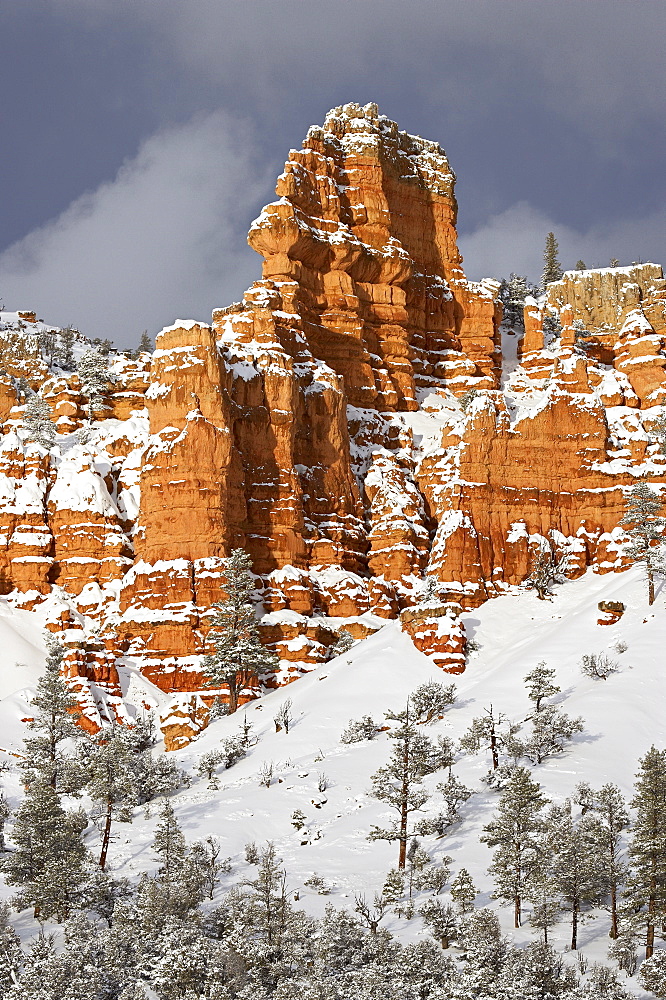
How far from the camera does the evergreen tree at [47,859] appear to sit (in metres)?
45.3

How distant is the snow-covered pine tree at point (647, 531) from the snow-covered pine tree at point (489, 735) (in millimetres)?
18385

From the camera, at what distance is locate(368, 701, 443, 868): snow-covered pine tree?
50.1 metres

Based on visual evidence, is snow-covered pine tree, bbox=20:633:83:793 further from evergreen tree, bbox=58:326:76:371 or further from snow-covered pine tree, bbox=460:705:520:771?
evergreen tree, bbox=58:326:76:371

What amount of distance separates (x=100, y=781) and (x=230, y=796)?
8.37m

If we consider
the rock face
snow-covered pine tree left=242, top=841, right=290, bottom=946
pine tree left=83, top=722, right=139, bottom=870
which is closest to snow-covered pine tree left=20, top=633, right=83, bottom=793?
pine tree left=83, top=722, right=139, bottom=870

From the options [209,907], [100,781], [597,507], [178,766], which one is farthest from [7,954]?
[597,507]

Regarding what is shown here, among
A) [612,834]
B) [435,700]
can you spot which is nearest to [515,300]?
[435,700]

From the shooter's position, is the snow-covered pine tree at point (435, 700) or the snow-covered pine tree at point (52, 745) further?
the snow-covered pine tree at point (435, 700)

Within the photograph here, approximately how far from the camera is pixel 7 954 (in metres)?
40.2

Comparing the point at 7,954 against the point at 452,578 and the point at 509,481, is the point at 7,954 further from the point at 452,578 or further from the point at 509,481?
the point at 509,481

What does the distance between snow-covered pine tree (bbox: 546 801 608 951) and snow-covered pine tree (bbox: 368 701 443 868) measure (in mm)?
7156

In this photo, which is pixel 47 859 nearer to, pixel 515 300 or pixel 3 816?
pixel 3 816

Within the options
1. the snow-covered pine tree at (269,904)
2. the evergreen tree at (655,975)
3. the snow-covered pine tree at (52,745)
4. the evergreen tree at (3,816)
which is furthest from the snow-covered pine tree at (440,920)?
the evergreen tree at (3,816)

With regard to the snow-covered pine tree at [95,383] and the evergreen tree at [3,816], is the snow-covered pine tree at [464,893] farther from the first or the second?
the snow-covered pine tree at [95,383]
